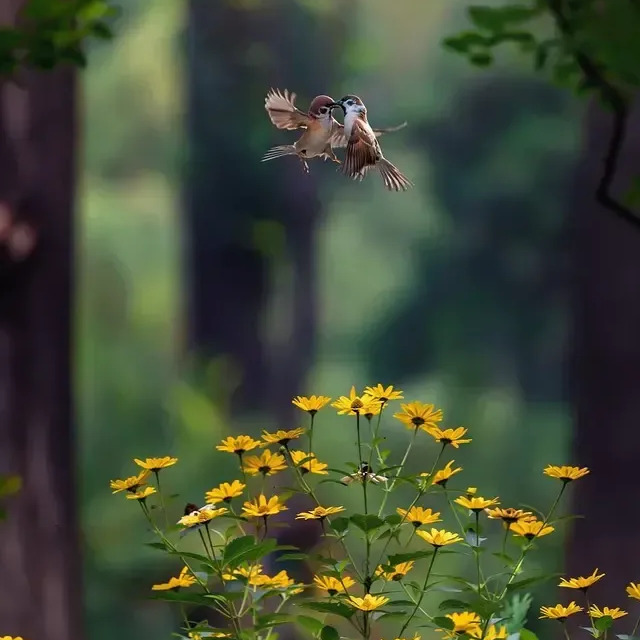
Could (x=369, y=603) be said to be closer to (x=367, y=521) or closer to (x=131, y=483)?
(x=367, y=521)

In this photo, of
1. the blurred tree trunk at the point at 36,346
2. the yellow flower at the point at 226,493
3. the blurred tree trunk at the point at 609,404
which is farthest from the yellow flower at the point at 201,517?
the blurred tree trunk at the point at 609,404

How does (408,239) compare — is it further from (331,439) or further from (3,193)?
(3,193)

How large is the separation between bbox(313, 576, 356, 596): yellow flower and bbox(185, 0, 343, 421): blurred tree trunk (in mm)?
3684

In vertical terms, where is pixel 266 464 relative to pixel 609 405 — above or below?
above

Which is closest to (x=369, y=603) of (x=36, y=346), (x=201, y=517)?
(x=201, y=517)

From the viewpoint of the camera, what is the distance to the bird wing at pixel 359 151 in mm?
642

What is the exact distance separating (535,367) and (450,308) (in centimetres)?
57

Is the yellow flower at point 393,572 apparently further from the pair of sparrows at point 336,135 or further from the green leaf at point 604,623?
the pair of sparrows at point 336,135

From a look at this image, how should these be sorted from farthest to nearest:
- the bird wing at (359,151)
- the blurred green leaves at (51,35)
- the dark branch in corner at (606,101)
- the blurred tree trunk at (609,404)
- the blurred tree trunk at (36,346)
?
1. the blurred tree trunk at (609,404)
2. the blurred tree trunk at (36,346)
3. the blurred green leaves at (51,35)
4. the dark branch in corner at (606,101)
5. the bird wing at (359,151)

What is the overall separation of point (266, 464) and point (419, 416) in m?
0.12

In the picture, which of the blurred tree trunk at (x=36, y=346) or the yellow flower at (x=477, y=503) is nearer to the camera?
the yellow flower at (x=477, y=503)

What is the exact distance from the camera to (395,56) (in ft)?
19.8

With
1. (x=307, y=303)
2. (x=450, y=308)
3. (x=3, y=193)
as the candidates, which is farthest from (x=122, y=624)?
(x=3, y=193)

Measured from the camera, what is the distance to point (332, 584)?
31.5 inches
